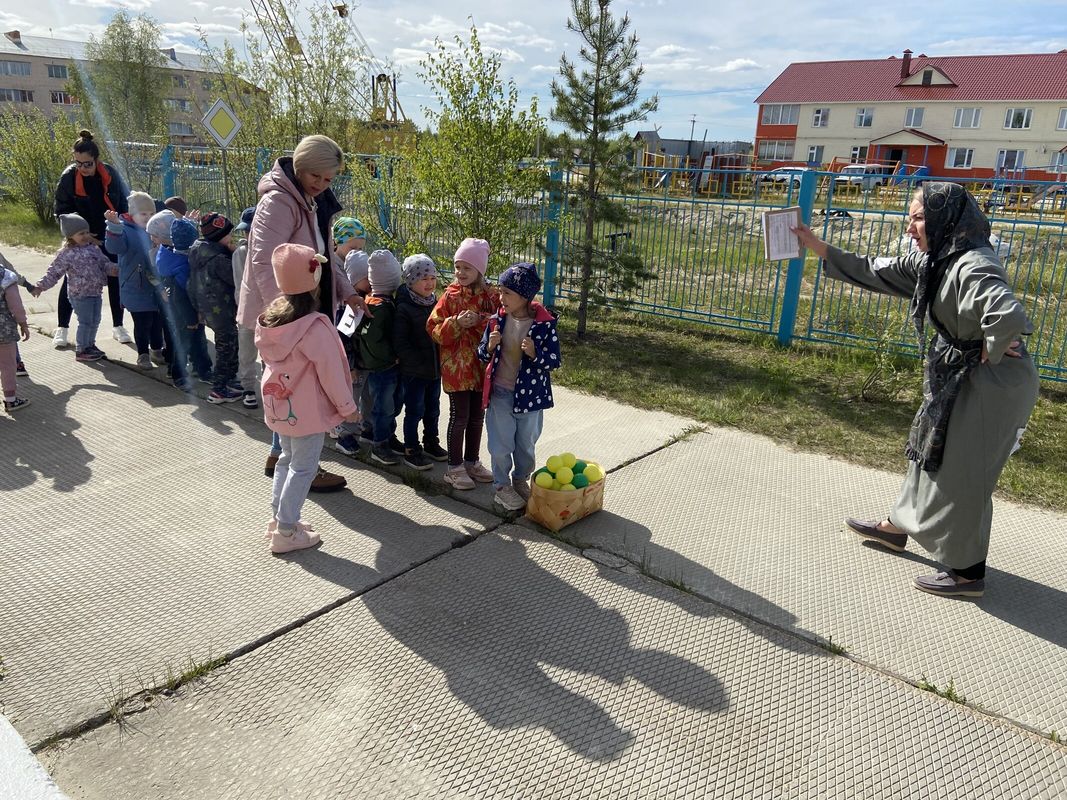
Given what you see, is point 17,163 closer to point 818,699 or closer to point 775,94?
point 818,699

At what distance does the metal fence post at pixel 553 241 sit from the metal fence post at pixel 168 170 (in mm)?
8815

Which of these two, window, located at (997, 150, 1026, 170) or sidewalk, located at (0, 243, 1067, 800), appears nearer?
sidewalk, located at (0, 243, 1067, 800)

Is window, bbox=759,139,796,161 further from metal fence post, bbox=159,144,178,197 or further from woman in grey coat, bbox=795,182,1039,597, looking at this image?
woman in grey coat, bbox=795,182,1039,597

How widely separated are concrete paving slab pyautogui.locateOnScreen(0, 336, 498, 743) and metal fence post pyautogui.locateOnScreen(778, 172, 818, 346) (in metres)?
5.19

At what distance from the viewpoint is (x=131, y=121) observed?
3788 cm

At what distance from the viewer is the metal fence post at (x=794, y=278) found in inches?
305

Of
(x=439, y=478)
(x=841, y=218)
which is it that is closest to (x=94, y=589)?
(x=439, y=478)

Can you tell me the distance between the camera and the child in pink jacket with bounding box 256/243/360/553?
3486 millimetres

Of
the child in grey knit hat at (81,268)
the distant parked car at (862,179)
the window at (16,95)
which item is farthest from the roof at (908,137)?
the window at (16,95)

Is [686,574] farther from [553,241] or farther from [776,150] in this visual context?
[776,150]

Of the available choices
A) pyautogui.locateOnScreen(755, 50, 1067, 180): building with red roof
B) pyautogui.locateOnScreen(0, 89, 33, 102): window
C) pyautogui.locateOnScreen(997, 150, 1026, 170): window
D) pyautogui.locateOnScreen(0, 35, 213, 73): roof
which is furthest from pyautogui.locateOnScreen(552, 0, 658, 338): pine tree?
pyautogui.locateOnScreen(0, 89, 33, 102): window

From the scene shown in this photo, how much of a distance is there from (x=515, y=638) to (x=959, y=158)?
60.0 metres

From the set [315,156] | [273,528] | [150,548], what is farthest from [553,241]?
[150,548]

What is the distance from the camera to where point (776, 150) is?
190ft
